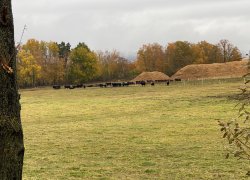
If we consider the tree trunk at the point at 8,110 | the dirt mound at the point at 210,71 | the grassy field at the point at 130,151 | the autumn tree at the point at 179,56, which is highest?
the autumn tree at the point at 179,56

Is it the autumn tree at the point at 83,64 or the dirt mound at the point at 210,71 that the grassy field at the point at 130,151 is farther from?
the autumn tree at the point at 83,64

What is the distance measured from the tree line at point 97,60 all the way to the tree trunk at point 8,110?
81.6m

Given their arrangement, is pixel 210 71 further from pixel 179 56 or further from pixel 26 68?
pixel 26 68

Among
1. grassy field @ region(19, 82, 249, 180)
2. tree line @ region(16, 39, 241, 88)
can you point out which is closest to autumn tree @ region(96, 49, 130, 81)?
tree line @ region(16, 39, 241, 88)

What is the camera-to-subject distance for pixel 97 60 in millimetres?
113312

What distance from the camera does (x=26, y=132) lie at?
15.3m

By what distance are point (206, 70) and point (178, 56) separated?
62.9 feet

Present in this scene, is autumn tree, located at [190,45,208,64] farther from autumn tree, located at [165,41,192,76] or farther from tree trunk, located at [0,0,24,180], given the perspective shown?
tree trunk, located at [0,0,24,180]

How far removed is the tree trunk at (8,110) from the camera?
3.52 meters

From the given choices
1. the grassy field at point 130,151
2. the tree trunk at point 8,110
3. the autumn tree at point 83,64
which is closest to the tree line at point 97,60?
the autumn tree at point 83,64

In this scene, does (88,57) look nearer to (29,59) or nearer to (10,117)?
(29,59)

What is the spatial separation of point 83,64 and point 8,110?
94.6m

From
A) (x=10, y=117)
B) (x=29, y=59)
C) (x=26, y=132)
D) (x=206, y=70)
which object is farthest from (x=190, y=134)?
(x=206, y=70)

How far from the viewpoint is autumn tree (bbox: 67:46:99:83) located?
3809 inches
